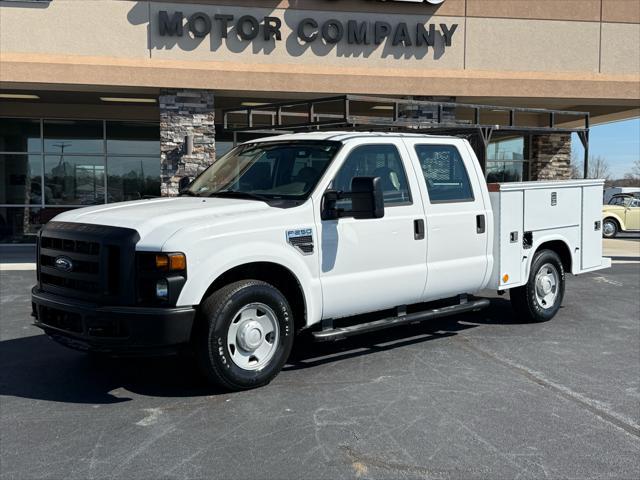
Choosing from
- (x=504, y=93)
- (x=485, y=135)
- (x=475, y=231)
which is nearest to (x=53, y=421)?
(x=475, y=231)

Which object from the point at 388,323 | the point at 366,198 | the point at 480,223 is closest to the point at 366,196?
the point at 366,198

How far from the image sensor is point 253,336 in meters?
5.27

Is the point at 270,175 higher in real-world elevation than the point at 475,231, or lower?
higher

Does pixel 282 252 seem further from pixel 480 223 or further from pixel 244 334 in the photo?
pixel 480 223

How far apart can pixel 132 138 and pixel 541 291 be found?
532 inches

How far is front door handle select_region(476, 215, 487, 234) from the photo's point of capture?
6.97m

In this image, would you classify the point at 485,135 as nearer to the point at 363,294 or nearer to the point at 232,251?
the point at 363,294

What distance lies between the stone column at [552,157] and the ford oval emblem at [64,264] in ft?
59.4

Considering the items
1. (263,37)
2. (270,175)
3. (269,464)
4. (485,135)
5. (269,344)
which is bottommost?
(269,464)

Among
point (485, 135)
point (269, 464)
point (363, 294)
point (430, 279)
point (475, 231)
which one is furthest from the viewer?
point (485, 135)

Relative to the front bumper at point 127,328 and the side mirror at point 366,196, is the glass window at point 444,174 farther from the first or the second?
the front bumper at point 127,328

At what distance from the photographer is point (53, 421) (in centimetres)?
472

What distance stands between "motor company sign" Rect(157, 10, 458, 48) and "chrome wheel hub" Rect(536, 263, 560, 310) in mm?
8912

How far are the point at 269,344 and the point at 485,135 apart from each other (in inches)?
160
